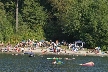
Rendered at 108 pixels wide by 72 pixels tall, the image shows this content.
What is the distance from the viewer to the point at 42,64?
67062 millimetres

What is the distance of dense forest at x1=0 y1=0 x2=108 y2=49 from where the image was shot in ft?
303

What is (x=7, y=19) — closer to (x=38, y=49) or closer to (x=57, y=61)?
(x=38, y=49)

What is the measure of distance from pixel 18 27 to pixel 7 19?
136 inches

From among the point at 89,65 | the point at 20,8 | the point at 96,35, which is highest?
the point at 20,8

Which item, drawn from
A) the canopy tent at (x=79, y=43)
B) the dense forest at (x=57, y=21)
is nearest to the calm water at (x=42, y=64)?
the canopy tent at (x=79, y=43)

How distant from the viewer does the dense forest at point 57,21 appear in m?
92.4

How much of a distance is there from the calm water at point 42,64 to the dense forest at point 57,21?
41.4ft

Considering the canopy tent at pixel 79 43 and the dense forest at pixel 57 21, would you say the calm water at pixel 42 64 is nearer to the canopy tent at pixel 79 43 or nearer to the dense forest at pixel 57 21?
the canopy tent at pixel 79 43

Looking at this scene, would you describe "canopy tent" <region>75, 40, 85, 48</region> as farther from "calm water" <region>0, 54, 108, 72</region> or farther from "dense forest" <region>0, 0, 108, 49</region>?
"calm water" <region>0, 54, 108, 72</region>

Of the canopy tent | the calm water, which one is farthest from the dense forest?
the calm water

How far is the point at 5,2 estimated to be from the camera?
101875 mm

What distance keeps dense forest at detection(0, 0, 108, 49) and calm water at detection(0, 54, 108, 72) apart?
497 inches

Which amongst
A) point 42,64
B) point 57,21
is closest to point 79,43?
point 57,21

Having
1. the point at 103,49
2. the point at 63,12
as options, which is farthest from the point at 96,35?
the point at 63,12
